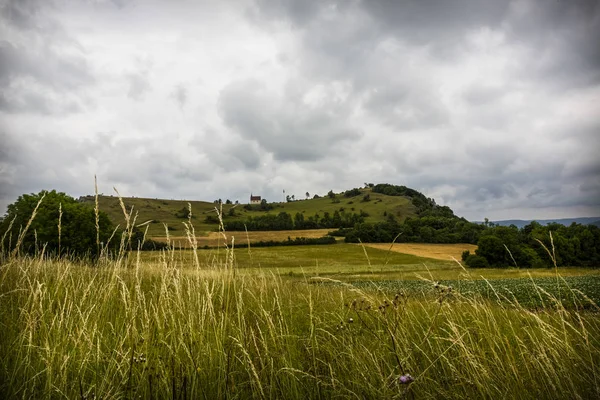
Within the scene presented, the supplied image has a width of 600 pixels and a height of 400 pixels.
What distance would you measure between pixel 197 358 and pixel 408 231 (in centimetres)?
11421

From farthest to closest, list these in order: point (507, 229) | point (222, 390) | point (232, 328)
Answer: point (507, 229) → point (232, 328) → point (222, 390)

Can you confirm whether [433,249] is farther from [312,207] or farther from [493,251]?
[312,207]

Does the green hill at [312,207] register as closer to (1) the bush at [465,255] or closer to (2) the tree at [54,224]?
(1) the bush at [465,255]

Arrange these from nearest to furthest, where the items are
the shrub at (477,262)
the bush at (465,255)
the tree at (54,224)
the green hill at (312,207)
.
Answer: the tree at (54,224), the shrub at (477,262), the bush at (465,255), the green hill at (312,207)

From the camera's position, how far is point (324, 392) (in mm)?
3086

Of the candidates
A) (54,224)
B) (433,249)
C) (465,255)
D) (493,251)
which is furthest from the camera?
(433,249)

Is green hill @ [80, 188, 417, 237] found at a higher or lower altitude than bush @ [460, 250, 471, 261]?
higher

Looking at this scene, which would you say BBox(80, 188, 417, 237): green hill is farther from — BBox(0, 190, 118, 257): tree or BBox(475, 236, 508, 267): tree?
BBox(0, 190, 118, 257): tree

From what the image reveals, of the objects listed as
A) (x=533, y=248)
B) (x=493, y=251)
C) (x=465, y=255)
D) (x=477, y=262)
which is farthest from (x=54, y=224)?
(x=533, y=248)

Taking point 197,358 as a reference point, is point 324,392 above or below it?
below

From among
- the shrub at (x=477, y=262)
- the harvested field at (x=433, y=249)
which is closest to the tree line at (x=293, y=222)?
the harvested field at (x=433, y=249)

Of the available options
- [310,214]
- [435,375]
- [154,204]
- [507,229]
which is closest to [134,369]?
[435,375]

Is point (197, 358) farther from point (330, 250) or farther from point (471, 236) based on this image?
point (471, 236)

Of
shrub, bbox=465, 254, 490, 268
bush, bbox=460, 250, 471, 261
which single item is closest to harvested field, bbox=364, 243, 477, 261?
bush, bbox=460, 250, 471, 261
